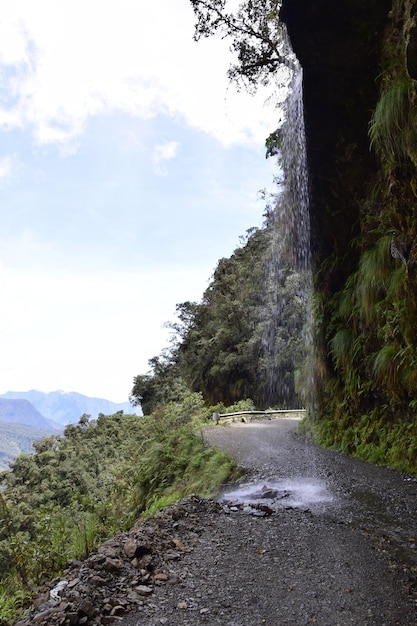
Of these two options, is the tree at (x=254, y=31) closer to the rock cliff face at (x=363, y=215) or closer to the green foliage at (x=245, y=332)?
the rock cliff face at (x=363, y=215)

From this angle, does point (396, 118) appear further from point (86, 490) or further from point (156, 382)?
point (156, 382)

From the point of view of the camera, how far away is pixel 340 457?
866 centimetres

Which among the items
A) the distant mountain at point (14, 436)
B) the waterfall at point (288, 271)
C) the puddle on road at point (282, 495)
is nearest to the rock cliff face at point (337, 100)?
the waterfall at point (288, 271)

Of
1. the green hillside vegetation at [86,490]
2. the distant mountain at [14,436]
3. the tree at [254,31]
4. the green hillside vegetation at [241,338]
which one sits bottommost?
the distant mountain at [14,436]

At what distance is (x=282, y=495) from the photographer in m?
6.22

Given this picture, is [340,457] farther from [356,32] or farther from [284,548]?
[356,32]

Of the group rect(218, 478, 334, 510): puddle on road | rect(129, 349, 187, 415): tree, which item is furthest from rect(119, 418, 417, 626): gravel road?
rect(129, 349, 187, 415): tree

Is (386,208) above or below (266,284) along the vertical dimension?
below

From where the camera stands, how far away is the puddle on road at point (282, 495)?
18.8ft

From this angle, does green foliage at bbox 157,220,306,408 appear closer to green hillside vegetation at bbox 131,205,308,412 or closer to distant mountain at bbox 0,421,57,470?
green hillside vegetation at bbox 131,205,308,412

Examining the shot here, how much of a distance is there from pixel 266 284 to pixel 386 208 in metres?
16.5

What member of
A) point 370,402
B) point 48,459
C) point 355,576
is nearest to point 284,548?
point 355,576

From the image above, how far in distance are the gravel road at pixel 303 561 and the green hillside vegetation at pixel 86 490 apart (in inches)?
53.9

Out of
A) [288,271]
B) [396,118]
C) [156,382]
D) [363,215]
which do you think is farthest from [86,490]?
[396,118]
